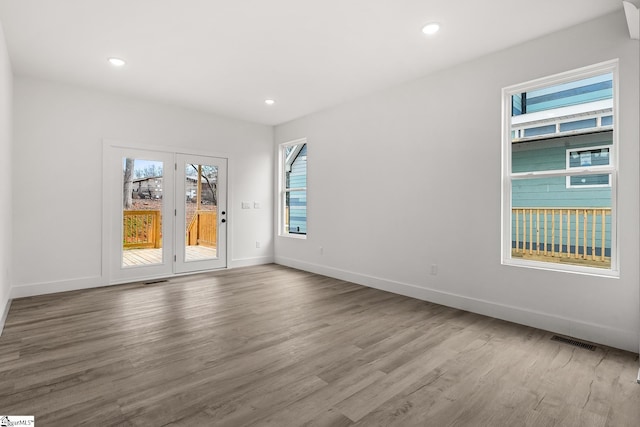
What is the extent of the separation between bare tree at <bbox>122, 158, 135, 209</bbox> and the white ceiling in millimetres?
1058

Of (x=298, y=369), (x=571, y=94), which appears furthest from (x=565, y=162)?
(x=298, y=369)

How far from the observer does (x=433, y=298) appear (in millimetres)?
3904

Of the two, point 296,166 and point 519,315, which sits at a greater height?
point 296,166

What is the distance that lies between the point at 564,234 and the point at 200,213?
534 cm

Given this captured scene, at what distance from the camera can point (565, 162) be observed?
3840mm

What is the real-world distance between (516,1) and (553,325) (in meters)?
2.78

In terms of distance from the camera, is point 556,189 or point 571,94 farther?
point 556,189

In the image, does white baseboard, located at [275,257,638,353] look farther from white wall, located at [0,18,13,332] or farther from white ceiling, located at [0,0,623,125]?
white wall, located at [0,18,13,332]

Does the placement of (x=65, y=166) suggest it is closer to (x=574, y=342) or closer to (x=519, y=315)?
(x=519, y=315)

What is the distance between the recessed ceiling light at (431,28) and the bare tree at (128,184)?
170 inches

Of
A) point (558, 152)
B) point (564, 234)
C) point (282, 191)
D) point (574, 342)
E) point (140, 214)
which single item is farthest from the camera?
point (282, 191)

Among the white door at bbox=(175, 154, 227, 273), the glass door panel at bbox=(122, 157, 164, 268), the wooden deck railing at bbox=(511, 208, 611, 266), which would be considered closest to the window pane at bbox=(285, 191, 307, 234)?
the white door at bbox=(175, 154, 227, 273)

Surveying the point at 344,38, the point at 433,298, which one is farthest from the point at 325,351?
the point at 344,38

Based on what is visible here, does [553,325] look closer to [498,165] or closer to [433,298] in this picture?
[433,298]
